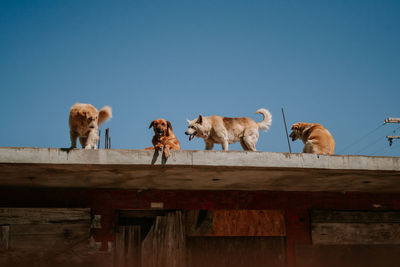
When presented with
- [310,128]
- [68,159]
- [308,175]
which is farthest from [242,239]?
[68,159]

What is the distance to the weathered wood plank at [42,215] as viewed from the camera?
830cm

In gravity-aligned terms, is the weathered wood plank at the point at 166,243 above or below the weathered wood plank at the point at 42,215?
below

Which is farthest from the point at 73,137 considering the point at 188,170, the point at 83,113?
the point at 188,170

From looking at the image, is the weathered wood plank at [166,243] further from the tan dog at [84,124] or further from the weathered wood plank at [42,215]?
the tan dog at [84,124]

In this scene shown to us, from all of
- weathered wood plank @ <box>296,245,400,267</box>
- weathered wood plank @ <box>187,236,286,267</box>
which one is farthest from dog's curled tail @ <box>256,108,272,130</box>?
weathered wood plank @ <box>296,245,400,267</box>

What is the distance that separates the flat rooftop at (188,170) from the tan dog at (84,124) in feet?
2.28

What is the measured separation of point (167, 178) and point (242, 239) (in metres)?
2.51

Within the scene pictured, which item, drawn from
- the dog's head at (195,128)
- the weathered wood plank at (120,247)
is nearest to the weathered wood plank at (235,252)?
the weathered wood plank at (120,247)

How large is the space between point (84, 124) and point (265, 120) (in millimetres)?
4794

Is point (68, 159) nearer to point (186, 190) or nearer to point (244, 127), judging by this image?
point (186, 190)

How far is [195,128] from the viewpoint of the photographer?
9.66 meters

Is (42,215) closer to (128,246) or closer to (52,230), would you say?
(52,230)

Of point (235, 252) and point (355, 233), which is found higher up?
point (355, 233)

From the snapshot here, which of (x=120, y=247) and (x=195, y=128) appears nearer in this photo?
(x=120, y=247)
